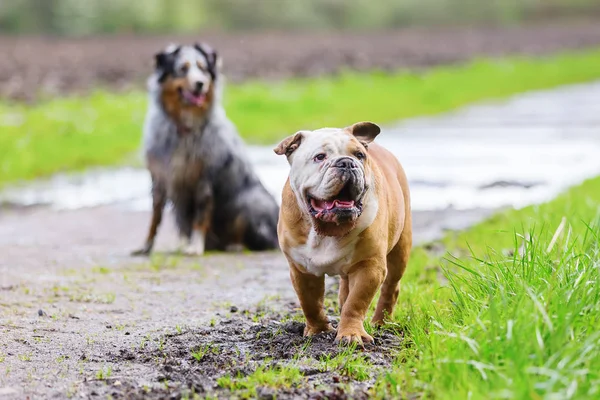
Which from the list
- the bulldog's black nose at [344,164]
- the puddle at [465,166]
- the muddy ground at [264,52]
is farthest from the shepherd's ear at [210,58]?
the muddy ground at [264,52]

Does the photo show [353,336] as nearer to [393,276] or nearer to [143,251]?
[393,276]

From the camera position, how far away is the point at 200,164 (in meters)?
9.30

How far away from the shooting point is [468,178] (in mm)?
12547

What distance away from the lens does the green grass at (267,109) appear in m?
14.1

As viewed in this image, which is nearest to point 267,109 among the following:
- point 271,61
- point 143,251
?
point 143,251

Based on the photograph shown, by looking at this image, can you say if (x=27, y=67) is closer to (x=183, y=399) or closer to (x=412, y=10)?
(x=183, y=399)

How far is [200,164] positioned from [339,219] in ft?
16.0

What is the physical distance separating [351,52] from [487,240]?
23478mm

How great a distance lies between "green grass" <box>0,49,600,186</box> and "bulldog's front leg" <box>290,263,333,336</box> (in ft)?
27.8

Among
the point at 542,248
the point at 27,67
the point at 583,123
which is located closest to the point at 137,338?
the point at 542,248

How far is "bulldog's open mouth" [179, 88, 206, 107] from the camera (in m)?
9.12

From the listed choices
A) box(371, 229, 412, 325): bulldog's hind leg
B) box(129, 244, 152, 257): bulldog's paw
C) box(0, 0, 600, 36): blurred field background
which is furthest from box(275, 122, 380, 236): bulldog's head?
box(0, 0, 600, 36): blurred field background

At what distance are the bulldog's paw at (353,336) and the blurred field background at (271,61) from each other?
8.96 metres

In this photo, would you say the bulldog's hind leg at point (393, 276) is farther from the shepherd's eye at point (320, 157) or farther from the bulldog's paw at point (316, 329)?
the shepherd's eye at point (320, 157)
